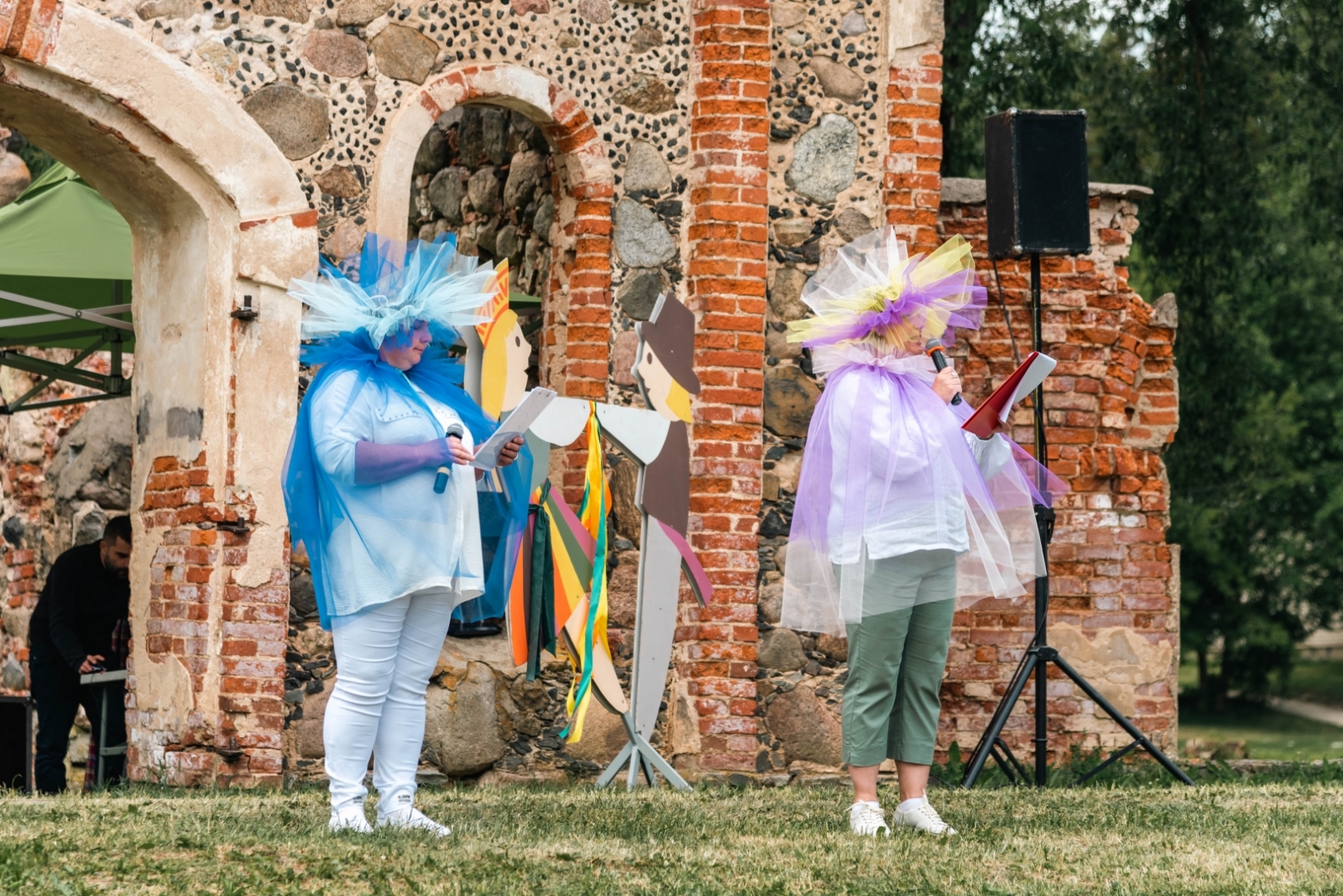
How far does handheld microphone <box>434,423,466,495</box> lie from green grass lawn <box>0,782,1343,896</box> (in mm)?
1037

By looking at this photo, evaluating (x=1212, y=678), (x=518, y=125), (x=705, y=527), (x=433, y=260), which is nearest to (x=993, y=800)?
(x=705, y=527)

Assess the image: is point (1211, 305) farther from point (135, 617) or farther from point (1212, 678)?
point (1212, 678)

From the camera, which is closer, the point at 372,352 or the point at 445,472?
the point at 445,472

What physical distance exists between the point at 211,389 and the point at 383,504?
8.08 ft

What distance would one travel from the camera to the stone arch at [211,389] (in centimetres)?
711

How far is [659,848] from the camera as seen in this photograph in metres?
4.94

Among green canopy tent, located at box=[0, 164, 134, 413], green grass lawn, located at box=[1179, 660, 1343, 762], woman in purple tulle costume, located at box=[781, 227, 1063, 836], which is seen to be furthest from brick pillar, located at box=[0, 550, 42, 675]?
green grass lawn, located at box=[1179, 660, 1343, 762]

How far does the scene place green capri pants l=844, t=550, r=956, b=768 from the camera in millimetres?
5309

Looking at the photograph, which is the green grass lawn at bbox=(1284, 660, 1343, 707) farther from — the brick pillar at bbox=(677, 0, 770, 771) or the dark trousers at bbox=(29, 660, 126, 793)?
the dark trousers at bbox=(29, 660, 126, 793)

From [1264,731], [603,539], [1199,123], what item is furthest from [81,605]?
[1264,731]

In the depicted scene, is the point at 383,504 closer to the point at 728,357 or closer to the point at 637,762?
the point at 637,762

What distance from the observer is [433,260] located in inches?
214

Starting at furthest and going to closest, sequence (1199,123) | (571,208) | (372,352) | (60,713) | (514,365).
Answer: (1199,123)
(60,713)
(571,208)
(514,365)
(372,352)

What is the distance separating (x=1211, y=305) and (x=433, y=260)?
33.2 feet
